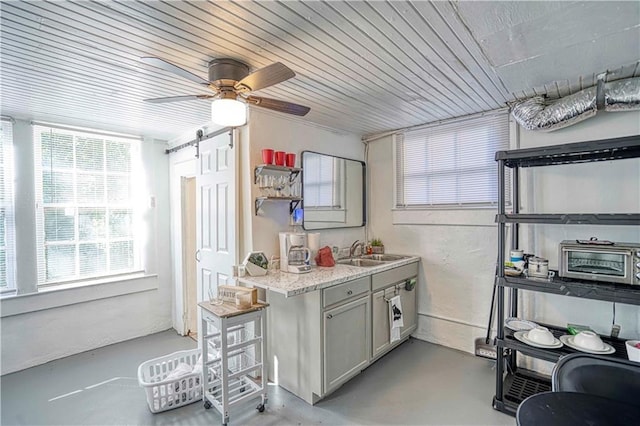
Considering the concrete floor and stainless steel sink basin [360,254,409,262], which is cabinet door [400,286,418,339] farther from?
stainless steel sink basin [360,254,409,262]

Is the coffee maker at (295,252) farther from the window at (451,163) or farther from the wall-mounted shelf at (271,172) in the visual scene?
the window at (451,163)

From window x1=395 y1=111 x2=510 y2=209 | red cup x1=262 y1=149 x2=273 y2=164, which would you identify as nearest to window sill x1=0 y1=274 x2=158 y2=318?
red cup x1=262 y1=149 x2=273 y2=164

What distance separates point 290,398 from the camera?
2.49m

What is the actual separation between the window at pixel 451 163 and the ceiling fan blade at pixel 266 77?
2.29 meters

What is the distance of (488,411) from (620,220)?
158 cm

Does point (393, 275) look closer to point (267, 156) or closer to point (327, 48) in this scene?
point (267, 156)

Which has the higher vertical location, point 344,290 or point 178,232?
point 178,232

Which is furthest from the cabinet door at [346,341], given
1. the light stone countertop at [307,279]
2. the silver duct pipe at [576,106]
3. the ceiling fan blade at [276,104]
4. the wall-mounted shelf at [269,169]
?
the silver duct pipe at [576,106]

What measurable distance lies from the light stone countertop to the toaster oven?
1.38 meters

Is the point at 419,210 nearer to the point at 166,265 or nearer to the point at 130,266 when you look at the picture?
the point at 166,265

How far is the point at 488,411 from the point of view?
7.55 ft

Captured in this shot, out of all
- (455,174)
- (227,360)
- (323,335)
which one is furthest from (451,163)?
(227,360)

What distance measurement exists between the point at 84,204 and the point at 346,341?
3.19 meters

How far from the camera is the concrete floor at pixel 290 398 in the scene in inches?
88.1
